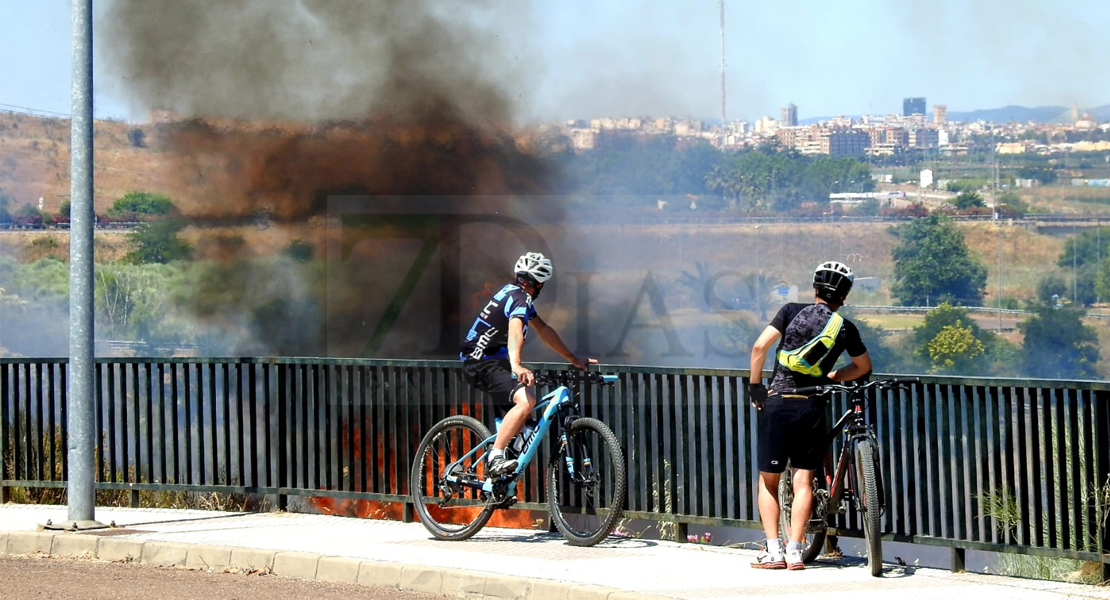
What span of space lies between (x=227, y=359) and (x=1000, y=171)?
79.2 m

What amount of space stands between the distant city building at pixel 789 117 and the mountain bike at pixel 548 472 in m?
69.6

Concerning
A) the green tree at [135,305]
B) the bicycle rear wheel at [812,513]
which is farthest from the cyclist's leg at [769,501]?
the green tree at [135,305]

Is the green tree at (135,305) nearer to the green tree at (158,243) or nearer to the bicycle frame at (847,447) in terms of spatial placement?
the green tree at (158,243)

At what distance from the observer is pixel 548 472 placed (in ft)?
27.8

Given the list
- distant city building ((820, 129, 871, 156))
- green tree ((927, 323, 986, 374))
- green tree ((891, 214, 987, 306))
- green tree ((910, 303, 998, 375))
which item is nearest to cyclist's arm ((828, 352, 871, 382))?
green tree ((910, 303, 998, 375))

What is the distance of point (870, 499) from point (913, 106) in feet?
260

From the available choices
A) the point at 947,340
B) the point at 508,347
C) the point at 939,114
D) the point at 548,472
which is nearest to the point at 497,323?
the point at 508,347

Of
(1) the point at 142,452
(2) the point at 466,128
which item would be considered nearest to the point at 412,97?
(2) the point at 466,128

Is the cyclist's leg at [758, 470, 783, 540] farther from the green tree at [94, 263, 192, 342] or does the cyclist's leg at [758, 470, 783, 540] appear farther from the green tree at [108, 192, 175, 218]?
the green tree at [108, 192, 175, 218]

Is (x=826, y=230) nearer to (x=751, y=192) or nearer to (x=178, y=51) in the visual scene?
(x=751, y=192)

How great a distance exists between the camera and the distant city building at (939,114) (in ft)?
273

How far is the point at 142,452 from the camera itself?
1012 centimetres

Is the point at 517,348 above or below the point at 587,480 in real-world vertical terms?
above

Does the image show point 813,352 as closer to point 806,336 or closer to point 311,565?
point 806,336
